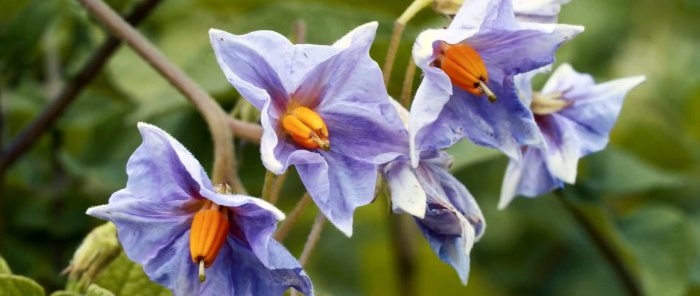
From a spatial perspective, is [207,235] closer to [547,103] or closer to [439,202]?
[439,202]

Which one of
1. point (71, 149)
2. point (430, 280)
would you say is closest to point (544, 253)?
point (430, 280)

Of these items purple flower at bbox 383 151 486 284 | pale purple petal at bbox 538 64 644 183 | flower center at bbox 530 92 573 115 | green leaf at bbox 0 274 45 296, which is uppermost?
green leaf at bbox 0 274 45 296

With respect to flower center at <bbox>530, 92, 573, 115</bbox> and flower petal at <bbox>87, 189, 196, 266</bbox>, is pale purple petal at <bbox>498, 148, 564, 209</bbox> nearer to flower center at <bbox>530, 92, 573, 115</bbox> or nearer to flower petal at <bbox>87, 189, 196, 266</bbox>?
flower center at <bbox>530, 92, 573, 115</bbox>

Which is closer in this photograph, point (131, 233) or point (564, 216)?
point (131, 233)

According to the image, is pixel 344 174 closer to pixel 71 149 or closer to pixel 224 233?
pixel 224 233

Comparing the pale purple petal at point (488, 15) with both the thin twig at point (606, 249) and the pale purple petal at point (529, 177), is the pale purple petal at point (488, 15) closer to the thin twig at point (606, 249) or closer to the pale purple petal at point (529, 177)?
the pale purple petal at point (529, 177)

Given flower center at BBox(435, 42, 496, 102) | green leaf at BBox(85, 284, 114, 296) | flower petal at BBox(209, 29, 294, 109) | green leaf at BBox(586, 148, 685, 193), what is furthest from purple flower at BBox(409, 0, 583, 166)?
green leaf at BBox(586, 148, 685, 193)

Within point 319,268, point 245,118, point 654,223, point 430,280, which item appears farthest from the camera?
point 319,268
